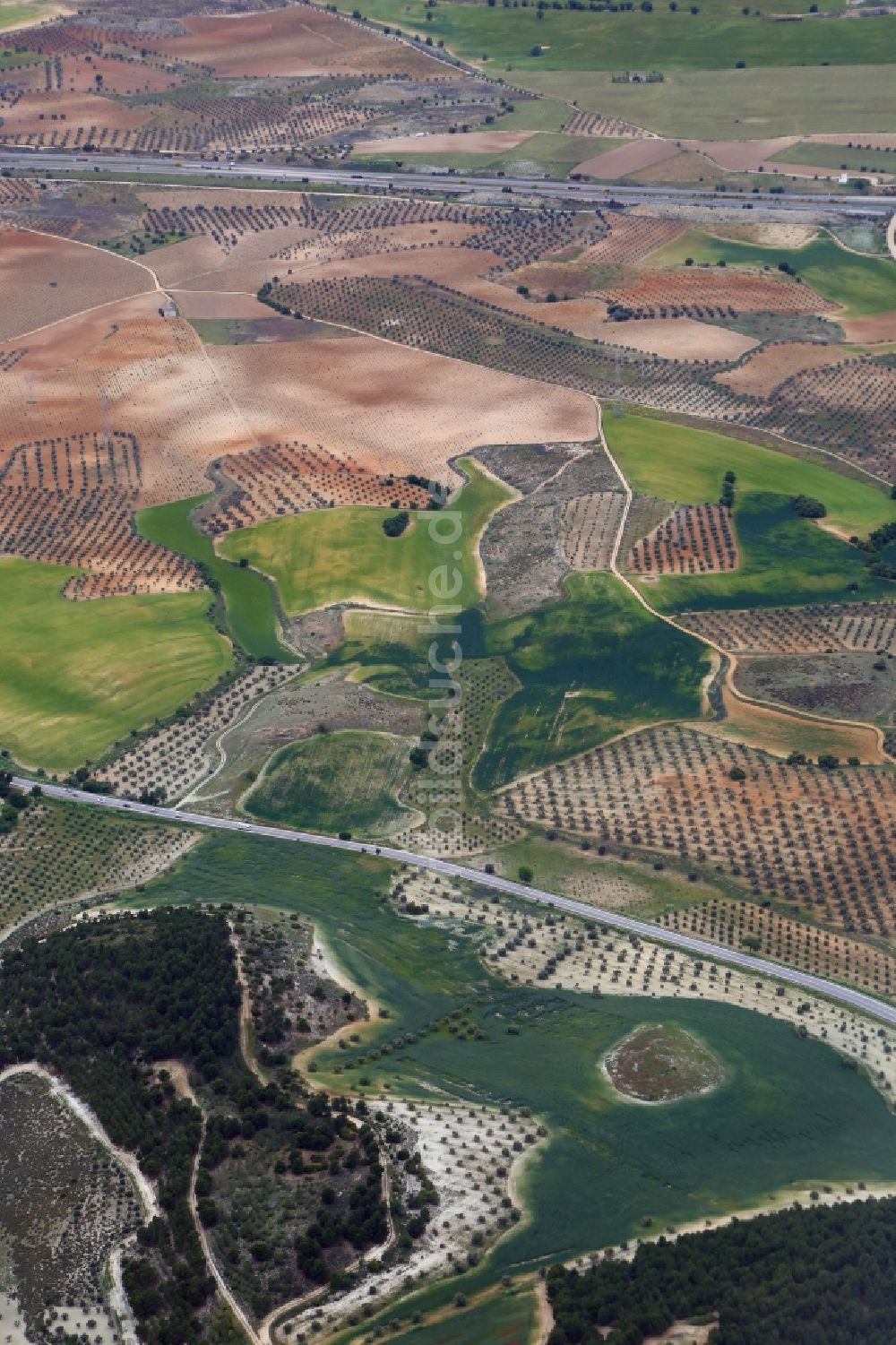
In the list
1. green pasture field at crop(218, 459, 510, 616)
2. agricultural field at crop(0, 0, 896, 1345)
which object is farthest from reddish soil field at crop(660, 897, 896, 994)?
green pasture field at crop(218, 459, 510, 616)

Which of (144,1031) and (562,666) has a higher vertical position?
(144,1031)

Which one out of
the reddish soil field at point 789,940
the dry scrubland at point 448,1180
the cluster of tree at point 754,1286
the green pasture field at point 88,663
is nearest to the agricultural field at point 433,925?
the dry scrubland at point 448,1180

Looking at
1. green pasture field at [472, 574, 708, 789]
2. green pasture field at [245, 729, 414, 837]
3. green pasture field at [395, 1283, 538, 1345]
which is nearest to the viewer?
green pasture field at [395, 1283, 538, 1345]

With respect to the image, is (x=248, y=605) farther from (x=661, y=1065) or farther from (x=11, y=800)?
(x=661, y=1065)

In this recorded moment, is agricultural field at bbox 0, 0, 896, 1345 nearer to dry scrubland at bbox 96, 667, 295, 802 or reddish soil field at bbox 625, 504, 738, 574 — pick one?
dry scrubland at bbox 96, 667, 295, 802

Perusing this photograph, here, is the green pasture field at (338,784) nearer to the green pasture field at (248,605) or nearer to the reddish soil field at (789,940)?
the green pasture field at (248,605)

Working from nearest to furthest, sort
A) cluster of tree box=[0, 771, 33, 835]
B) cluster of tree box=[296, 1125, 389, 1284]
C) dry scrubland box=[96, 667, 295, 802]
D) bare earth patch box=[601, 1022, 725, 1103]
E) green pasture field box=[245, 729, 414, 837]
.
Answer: cluster of tree box=[296, 1125, 389, 1284] < bare earth patch box=[601, 1022, 725, 1103] < cluster of tree box=[0, 771, 33, 835] < green pasture field box=[245, 729, 414, 837] < dry scrubland box=[96, 667, 295, 802]

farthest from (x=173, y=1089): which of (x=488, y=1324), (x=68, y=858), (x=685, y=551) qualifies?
(x=685, y=551)

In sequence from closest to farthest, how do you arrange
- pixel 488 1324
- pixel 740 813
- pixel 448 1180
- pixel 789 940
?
pixel 488 1324 < pixel 448 1180 < pixel 789 940 < pixel 740 813
